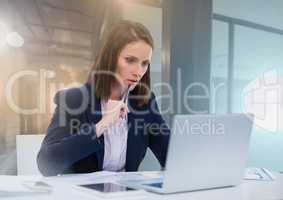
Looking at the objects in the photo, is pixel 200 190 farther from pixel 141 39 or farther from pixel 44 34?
pixel 44 34

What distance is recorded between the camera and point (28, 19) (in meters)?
2.78

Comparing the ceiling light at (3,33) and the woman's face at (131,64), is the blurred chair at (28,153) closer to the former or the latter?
the woman's face at (131,64)

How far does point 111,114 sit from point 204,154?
2.18 ft

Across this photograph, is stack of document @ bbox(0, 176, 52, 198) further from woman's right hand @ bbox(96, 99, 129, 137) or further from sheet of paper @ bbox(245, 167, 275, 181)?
sheet of paper @ bbox(245, 167, 275, 181)

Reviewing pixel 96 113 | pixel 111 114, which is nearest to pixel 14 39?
pixel 96 113

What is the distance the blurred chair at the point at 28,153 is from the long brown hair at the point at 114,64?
442 mm

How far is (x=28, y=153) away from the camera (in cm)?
212

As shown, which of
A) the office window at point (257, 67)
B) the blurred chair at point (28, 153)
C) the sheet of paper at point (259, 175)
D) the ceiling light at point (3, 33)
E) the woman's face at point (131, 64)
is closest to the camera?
the sheet of paper at point (259, 175)

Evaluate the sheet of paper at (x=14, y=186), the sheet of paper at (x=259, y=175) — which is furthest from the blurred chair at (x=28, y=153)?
the sheet of paper at (x=259, y=175)

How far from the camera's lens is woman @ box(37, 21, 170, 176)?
1.80 metres

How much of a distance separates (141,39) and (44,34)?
88 centimetres

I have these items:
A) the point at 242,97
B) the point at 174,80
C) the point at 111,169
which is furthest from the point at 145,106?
the point at 242,97

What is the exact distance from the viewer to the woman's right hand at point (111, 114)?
1812 mm

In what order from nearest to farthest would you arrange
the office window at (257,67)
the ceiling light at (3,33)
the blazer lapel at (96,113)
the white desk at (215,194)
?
the white desk at (215,194)
the blazer lapel at (96,113)
the ceiling light at (3,33)
the office window at (257,67)
